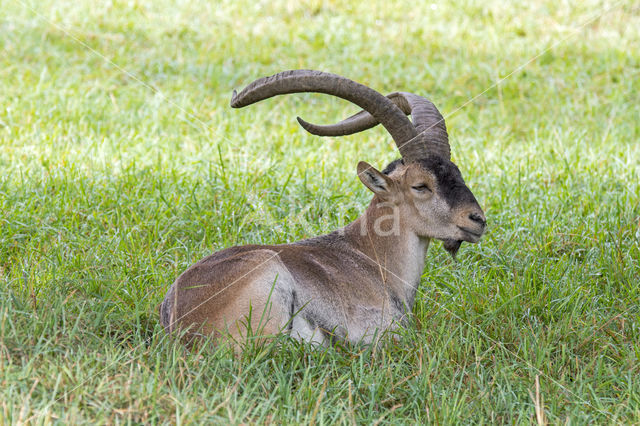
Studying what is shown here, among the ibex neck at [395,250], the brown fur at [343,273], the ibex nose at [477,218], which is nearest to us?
the brown fur at [343,273]

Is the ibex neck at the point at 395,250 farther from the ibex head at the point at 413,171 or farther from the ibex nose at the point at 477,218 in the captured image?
the ibex nose at the point at 477,218

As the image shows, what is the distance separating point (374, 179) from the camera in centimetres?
487

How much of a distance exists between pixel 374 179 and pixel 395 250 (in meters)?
0.50

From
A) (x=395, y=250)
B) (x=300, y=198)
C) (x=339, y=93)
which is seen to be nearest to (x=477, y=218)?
(x=395, y=250)

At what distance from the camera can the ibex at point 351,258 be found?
13.9 ft

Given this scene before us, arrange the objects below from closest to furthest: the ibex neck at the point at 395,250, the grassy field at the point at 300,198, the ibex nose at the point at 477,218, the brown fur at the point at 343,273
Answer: the grassy field at the point at 300,198 < the brown fur at the point at 343,273 < the ibex nose at the point at 477,218 < the ibex neck at the point at 395,250

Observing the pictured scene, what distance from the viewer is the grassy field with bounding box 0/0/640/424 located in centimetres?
383

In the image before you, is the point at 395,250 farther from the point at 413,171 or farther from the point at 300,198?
the point at 300,198

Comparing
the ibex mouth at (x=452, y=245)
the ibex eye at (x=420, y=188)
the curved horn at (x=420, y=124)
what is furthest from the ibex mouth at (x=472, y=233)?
the curved horn at (x=420, y=124)

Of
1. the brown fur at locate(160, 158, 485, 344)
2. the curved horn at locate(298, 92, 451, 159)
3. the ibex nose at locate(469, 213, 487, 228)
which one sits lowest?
the brown fur at locate(160, 158, 485, 344)

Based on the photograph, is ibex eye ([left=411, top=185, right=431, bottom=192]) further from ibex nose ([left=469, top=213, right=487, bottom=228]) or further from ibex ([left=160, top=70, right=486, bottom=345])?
Result: ibex nose ([left=469, top=213, right=487, bottom=228])

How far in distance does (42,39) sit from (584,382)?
9.40 metres

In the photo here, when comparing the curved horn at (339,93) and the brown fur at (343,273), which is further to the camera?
the curved horn at (339,93)

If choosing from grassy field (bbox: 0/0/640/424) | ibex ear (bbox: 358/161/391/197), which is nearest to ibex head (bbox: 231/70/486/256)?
ibex ear (bbox: 358/161/391/197)
